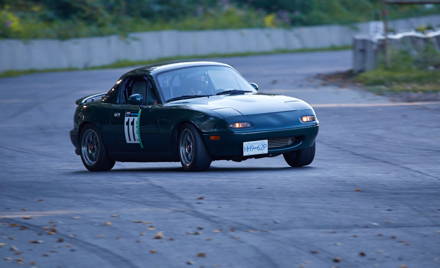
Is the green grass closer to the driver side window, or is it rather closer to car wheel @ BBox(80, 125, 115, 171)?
car wheel @ BBox(80, 125, 115, 171)

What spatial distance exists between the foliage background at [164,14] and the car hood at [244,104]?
31731 millimetres

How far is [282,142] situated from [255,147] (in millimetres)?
378

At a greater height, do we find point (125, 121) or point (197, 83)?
point (197, 83)

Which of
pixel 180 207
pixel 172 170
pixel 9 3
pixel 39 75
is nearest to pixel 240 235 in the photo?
pixel 180 207

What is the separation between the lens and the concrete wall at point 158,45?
1596 inches

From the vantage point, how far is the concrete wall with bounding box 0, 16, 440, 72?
133ft

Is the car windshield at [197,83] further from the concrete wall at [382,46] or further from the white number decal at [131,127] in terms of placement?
the concrete wall at [382,46]

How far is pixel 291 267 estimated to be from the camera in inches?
261

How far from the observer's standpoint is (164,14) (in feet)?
198

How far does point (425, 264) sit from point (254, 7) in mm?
62347

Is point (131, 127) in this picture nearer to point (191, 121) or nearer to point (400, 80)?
point (191, 121)

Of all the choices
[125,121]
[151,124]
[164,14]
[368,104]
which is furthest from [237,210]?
[164,14]

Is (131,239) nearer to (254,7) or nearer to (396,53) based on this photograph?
(396,53)

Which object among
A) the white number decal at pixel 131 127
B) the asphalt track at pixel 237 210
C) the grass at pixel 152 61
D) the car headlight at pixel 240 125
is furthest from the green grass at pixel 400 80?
the grass at pixel 152 61
